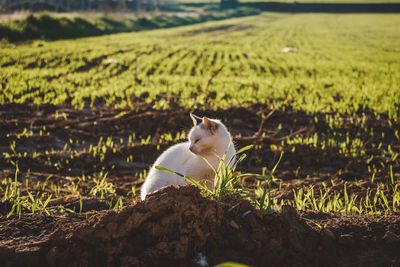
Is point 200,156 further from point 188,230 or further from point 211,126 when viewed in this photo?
point 188,230

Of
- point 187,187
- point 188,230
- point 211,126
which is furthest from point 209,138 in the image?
point 188,230

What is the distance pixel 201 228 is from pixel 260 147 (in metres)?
3.17

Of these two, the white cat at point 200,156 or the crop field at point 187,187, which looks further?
the white cat at point 200,156

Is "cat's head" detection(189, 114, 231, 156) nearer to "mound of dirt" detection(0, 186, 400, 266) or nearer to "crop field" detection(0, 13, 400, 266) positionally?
"crop field" detection(0, 13, 400, 266)

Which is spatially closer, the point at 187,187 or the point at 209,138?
the point at 187,187

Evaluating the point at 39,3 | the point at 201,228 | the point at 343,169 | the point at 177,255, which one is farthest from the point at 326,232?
the point at 39,3

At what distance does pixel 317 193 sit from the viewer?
3.37m

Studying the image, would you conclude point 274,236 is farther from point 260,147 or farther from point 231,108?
point 231,108

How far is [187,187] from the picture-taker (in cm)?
176

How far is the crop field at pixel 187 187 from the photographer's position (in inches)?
61.1

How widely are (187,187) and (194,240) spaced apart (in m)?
0.31

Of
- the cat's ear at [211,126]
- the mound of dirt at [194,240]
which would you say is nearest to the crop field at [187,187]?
the mound of dirt at [194,240]

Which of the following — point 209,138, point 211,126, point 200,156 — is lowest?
point 200,156

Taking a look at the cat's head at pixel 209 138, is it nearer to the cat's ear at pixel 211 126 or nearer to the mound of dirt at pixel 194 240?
the cat's ear at pixel 211 126
